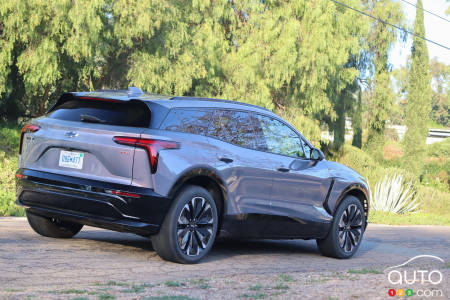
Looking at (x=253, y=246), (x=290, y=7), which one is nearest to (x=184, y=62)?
(x=290, y=7)

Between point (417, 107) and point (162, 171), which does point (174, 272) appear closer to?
point (162, 171)

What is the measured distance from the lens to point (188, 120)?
747 centimetres

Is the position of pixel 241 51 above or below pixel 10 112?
above

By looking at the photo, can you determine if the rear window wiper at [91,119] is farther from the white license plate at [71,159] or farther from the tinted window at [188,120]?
the tinted window at [188,120]

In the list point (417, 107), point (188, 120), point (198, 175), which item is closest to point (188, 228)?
point (198, 175)

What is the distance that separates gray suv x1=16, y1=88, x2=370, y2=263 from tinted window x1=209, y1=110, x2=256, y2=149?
1cm

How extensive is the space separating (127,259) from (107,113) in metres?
1.57

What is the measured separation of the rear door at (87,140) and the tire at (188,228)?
0.61 meters

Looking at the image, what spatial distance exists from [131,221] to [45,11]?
14.9 m

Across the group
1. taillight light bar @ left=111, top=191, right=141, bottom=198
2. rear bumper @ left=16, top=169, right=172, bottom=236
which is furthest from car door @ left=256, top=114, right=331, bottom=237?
taillight light bar @ left=111, top=191, right=141, bottom=198

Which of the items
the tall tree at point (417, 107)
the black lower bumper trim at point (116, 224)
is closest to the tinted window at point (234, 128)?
the black lower bumper trim at point (116, 224)

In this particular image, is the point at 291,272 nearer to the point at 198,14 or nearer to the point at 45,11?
the point at 45,11

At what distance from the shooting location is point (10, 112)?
24.5 metres

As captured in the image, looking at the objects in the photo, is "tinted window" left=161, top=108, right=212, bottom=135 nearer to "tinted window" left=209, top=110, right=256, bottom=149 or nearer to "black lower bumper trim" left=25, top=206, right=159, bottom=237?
"tinted window" left=209, top=110, right=256, bottom=149
